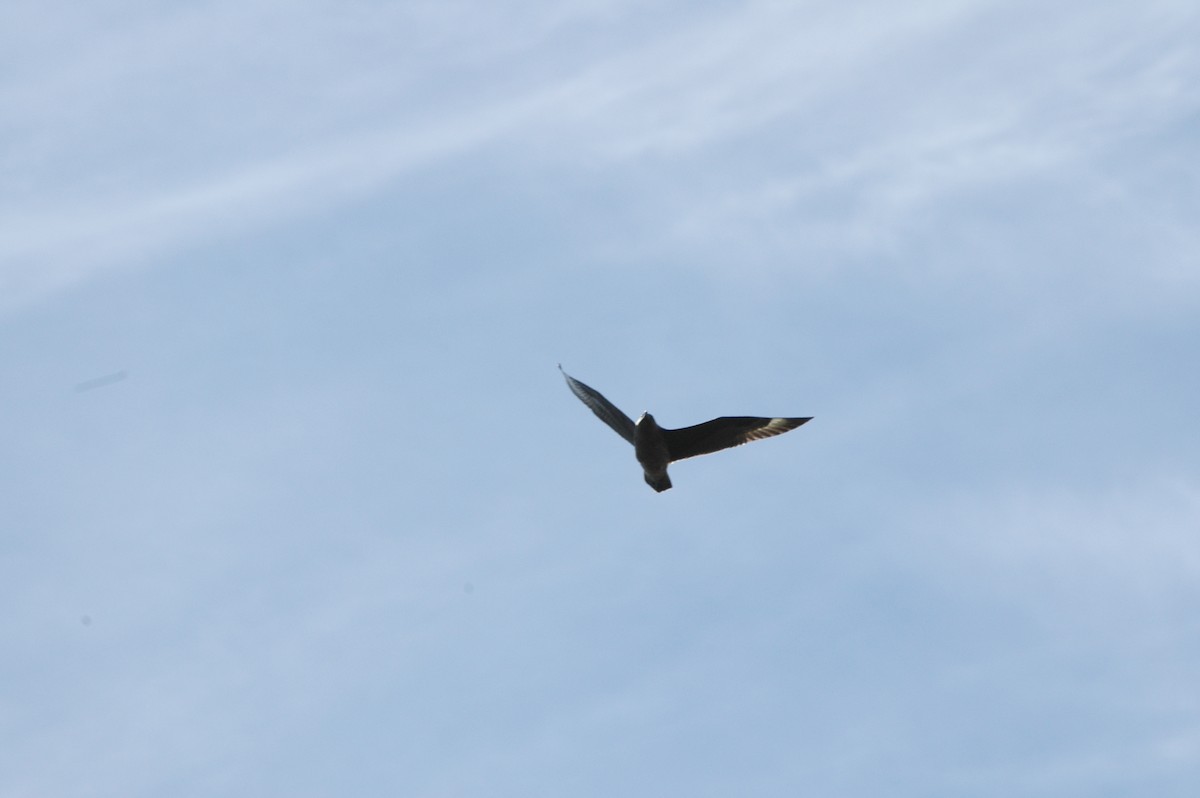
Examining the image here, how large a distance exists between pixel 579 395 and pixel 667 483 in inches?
115

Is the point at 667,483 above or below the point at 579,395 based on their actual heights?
below

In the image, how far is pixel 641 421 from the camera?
30000 mm

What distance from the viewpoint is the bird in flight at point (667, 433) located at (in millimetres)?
30406

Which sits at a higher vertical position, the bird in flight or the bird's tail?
the bird in flight

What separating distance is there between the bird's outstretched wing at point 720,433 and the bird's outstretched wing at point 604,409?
3.42ft

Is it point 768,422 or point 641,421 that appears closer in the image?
point 641,421

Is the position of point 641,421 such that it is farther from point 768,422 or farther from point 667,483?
point 768,422

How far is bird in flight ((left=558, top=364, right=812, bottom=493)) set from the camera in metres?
30.4

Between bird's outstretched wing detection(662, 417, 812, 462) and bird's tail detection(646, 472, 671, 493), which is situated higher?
bird's outstretched wing detection(662, 417, 812, 462)

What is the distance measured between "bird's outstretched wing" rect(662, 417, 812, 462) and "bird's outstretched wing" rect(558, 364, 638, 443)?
3.42 ft

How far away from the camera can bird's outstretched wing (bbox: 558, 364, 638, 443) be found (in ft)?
102

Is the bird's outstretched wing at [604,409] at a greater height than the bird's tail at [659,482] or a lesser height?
greater

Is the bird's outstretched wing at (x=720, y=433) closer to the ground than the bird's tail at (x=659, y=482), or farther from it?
farther from it

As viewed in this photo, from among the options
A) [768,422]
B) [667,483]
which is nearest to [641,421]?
[667,483]
